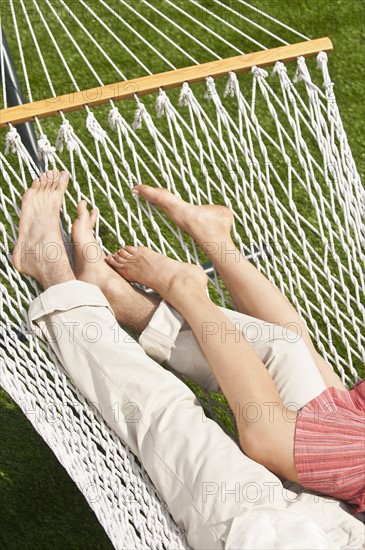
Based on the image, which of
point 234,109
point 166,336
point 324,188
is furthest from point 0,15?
point 166,336

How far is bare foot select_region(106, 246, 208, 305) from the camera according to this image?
1.55m

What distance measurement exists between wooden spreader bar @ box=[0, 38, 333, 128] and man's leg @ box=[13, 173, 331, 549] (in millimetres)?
290

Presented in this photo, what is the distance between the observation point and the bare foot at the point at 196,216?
171 centimetres

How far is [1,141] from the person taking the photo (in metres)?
2.44

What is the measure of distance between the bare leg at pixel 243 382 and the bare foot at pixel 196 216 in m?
0.16

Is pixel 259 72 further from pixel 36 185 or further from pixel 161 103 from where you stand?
pixel 36 185

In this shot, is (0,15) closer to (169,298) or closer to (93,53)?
(93,53)

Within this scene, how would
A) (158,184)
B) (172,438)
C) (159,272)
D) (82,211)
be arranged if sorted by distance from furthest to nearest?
(158,184)
(82,211)
(159,272)
(172,438)

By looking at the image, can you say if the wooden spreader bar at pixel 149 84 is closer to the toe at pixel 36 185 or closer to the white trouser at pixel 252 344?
the toe at pixel 36 185

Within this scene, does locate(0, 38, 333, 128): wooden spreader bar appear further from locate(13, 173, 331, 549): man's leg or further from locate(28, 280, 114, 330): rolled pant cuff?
locate(28, 280, 114, 330): rolled pant cuff

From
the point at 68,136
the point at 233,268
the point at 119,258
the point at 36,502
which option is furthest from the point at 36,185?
the point at 36,502

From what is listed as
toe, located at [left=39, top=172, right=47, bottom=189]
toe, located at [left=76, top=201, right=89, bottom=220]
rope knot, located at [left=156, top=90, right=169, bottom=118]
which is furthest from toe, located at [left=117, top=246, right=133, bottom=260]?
rope knot, located at [left=156, top=90, right=169, bottom=118]

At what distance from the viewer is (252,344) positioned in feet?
4.91

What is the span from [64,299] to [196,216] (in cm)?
36
